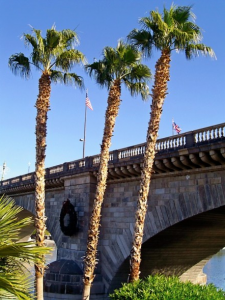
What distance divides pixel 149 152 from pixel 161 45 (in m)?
4.31

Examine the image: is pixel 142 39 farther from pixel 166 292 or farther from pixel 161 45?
pixel 166 292

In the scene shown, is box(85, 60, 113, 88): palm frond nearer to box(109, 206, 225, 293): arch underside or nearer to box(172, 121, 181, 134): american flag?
box(109, 206, 225, 293): arch underside

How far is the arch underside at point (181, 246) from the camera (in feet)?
59.8

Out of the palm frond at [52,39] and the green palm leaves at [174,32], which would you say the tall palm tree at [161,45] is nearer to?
the green palm leaves at [174,32]

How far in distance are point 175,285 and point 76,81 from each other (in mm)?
11102

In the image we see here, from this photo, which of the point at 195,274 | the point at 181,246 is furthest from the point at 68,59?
the point at 195,274

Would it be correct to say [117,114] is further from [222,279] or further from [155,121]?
[222,279]

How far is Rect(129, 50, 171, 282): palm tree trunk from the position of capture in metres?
13.2

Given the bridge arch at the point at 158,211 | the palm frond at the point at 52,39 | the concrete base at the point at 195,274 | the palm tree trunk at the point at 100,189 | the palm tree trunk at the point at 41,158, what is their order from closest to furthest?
the palm tree trunk at the point at 41,158 < the bridge arch at the point at 158,211 < the palm tree trunk at the point at 100,189 < the palm frond at the point at 52,39 < the concrete base at the point at 195,274

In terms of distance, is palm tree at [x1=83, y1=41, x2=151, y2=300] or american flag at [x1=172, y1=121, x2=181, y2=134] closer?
palm tree at [x1=83, y1=41, x2=151, y2=300]

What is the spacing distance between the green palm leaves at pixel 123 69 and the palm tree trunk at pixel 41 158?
2520mm

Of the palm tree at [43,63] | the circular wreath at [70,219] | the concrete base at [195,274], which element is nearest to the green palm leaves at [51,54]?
the palm tree at [43,63]

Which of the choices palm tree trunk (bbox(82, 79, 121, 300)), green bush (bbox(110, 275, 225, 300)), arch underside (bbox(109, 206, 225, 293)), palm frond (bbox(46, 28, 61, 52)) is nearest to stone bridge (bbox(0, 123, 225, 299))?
arch underside (bbox(109, 206, 225, 293))

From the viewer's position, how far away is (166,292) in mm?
9883
